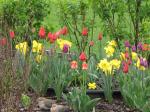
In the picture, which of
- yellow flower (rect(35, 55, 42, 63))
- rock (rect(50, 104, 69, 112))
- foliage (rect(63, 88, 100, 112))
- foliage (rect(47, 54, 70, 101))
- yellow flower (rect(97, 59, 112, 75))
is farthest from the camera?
yellow flower (rect(35, 55, 42, 63))

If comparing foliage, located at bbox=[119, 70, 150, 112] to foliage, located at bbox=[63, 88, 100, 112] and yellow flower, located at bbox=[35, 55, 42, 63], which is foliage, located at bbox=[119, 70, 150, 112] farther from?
yellow flower, located at bbox=[35, 55, 42, 63]

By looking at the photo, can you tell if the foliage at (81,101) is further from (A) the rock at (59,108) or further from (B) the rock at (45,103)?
(B) the rock at (45,103)

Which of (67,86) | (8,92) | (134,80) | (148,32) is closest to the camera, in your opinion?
(8,92)

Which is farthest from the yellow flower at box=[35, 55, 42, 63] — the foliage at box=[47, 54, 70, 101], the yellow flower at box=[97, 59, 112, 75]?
the yellow flower at box=[97, 59, 112, 75]

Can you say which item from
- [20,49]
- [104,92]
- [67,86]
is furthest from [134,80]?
[20,49]

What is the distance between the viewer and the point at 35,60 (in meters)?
7.25

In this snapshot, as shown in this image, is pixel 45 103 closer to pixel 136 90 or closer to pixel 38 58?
pixel 38 58

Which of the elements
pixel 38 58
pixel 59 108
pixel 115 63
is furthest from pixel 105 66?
pixel 38 58

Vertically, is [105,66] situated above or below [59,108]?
above

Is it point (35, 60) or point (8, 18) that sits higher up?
point (8, 18)

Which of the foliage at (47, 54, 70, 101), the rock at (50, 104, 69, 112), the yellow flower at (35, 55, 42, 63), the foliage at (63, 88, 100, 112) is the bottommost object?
the rock at (50, 104, 69, 112)

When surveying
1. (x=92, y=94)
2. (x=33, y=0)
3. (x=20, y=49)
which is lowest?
(x=92, y=94)

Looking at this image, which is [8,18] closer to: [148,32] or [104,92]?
[148,32]

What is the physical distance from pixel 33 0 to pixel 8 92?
383 centimetres
